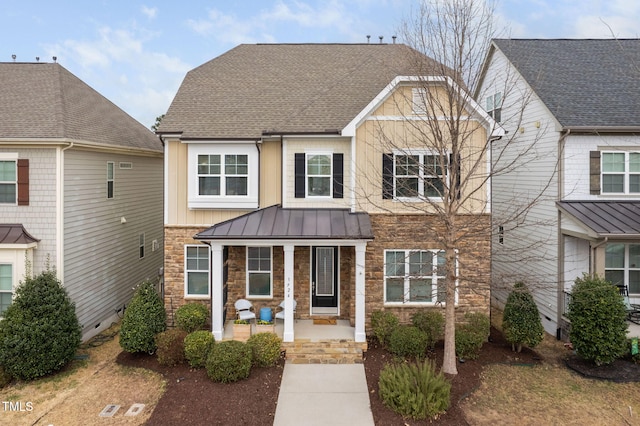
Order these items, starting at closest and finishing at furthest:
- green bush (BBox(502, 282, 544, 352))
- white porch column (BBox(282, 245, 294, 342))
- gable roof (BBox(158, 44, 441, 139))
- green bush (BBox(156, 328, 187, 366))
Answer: green bush (BBox(156, 328, 187, 366)) < green bush (BBox(502, 282, 544, 352)) < white porch column (BBox(282, 245, 294, 342)) < gable roof (BBox(158, 44, 441, 139))

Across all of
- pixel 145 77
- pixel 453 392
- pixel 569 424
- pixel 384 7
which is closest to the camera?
pixel 569 424

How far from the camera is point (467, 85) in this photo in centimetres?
1018

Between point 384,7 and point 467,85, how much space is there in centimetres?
307

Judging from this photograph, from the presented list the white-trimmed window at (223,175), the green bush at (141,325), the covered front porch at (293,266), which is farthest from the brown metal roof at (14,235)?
the covered front porch at (293,266)

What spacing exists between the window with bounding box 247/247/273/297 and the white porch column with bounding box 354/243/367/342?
3.14 metres

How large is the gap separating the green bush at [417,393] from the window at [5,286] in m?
10.5

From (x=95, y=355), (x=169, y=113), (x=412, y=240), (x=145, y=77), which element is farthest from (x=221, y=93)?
(x=145, y=77)

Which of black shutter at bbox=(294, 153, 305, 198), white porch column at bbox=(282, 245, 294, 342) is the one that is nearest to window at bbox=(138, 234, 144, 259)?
black shutter at bbox=(294, 153, 305, 198)

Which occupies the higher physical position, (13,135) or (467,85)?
(467,85)

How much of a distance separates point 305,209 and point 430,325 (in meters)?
4.98

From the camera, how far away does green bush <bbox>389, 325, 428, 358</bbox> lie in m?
11.4

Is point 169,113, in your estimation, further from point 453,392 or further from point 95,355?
point 453,392

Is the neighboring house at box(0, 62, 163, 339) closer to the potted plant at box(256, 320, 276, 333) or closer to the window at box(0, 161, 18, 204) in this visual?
the window at box(0, 161, 18, 204)

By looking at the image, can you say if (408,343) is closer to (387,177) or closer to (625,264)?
(387,177)
